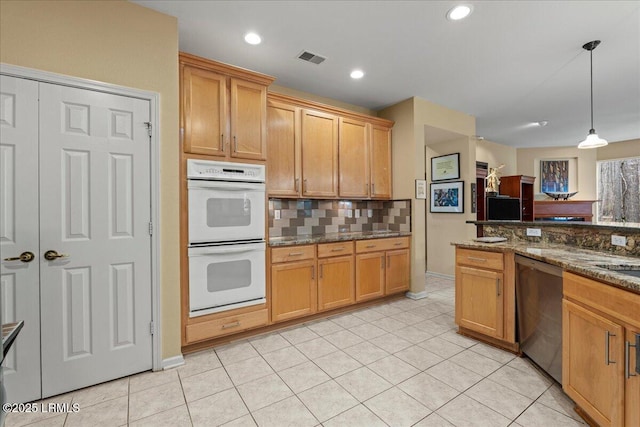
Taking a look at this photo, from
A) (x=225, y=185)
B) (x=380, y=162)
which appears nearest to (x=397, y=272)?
(x=380, y=162)

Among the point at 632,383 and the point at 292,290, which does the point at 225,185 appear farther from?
the point at 632,383

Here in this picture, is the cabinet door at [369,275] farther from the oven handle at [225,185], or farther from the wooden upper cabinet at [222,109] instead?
the wooden upper cabinet at [222,109]

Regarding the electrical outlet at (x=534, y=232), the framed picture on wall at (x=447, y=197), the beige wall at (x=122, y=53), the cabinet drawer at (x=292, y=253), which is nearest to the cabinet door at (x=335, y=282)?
the cabinet drawer at (x=292, y=253)

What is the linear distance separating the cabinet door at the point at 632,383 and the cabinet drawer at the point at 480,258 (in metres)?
1.14

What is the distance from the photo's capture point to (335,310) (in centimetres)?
339

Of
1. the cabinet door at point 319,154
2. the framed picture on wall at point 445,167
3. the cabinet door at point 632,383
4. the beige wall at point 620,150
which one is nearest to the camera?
the cabinet door at point 632,383

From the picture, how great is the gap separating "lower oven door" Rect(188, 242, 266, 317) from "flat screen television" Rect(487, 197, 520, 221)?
440 centimetres

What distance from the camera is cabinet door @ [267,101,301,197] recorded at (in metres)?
3.14

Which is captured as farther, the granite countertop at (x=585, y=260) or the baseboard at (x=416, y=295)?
the baseboard at (x=416, y=295)

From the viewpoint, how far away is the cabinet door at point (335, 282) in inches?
126

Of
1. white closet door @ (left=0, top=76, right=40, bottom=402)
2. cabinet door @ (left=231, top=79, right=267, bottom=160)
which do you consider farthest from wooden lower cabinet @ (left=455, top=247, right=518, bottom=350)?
white closet door @ (left=0, top=76, right=40, bottom=402)

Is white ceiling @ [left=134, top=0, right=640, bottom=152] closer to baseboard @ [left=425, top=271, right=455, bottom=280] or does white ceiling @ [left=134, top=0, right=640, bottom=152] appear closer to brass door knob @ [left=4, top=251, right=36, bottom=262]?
brass door knob @ [left=4, top=251, right=36, bottom=262]

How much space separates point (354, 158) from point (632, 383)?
3065 mm

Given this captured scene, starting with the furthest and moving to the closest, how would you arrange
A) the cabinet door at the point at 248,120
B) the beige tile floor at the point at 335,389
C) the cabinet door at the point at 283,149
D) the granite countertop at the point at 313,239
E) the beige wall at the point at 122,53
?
the cabinet door at the point at 283,149 < the granite countertop at the point at 313,239 < the cabinet door at the point at 248,120 < the beige wall at the point at 122,53 < the beige tile floor at the point at 335,389
